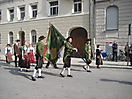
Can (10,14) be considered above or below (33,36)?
above

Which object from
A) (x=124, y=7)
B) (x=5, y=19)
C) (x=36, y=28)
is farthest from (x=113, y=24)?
(x=5, y=19)

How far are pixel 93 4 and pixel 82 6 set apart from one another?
1241 mm

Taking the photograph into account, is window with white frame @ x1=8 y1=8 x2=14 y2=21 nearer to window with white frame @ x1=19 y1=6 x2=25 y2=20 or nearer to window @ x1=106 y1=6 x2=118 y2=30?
window with white frame @ x1=19 y1=6 x2=25 y2=20

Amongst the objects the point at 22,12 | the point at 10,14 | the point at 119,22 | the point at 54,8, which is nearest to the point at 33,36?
the point at 22,12

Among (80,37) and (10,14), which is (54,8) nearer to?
(80,37)

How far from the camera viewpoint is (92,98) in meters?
3.96

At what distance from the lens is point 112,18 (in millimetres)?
14336

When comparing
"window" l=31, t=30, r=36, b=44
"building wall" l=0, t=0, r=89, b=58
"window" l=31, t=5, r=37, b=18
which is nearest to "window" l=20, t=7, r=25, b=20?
"building wall" l=0, t=0, r=89, b=58

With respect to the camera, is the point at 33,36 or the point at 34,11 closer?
the point at 34,11

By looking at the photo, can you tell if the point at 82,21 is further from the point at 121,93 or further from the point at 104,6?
the point at 121,93

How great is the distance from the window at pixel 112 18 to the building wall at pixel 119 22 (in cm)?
31

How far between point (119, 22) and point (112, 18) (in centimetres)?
83

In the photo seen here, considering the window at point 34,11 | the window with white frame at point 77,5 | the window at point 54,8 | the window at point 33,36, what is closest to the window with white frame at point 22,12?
the window at point 34,11

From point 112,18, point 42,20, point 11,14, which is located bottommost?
point 112,18
